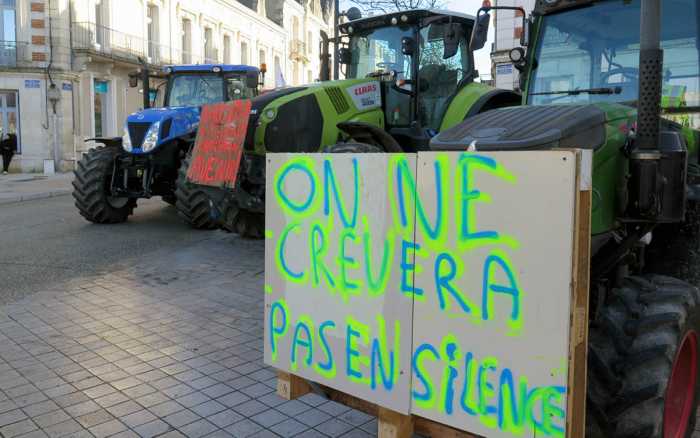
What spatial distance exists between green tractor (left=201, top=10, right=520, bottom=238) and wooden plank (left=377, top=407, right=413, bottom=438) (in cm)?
472

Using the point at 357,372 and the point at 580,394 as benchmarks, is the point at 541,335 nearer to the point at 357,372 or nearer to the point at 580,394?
the point at 580,394

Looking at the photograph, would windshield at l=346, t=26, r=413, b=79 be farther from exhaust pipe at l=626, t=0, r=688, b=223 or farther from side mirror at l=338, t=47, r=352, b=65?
exhaust pipe at l=626, t=0, r=688, b=223

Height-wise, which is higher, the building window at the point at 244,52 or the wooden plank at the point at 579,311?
the building window at the point at 244,52

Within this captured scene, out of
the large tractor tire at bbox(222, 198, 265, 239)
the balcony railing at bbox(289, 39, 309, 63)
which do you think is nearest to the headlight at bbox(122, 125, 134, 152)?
the large tractor tire at bbox(222, 198, 265, 239)

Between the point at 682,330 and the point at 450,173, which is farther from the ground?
the point at 450,173

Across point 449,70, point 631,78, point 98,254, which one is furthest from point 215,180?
point 631,78

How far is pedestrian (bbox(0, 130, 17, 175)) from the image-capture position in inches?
926

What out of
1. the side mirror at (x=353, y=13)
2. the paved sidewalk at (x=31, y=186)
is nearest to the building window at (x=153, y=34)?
the paved sidewalk at (x=31, y=186)

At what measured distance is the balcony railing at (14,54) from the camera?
24.0 m

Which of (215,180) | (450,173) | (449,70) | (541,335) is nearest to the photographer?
(541,335)

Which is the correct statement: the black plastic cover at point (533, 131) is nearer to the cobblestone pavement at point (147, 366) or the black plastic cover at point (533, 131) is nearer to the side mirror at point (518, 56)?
the side mirror at point (518, 56)

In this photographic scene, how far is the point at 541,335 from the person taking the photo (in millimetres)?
2174

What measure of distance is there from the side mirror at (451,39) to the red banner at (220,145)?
8.05 ft

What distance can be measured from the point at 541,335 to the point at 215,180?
17.8 feet
